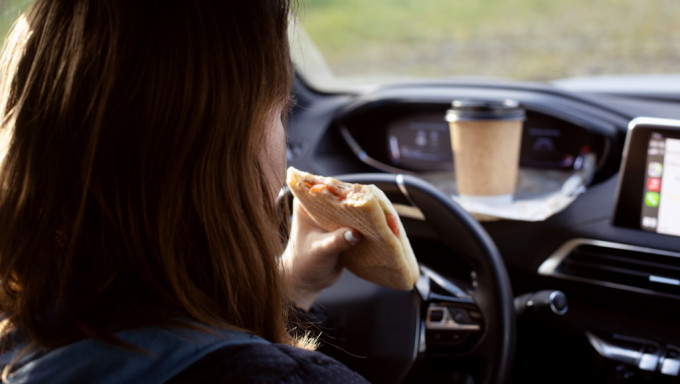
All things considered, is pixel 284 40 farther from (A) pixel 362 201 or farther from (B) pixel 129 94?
(A) pixel 362 201

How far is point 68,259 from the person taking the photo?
0.71m

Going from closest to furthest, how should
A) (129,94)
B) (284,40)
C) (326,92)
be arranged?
(129,94) < (284,40) < (326,92)

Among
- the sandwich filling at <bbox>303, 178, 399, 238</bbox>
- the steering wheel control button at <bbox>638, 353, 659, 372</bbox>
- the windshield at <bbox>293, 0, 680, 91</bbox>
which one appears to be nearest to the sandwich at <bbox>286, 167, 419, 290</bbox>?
the sandwich filling at <bbox>303, 178, 399, 238</bbox>

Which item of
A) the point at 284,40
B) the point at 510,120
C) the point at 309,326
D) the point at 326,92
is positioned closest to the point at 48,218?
the point at 284,40

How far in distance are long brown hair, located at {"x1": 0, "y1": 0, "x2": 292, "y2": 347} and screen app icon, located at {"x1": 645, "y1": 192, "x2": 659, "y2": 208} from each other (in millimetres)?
1363

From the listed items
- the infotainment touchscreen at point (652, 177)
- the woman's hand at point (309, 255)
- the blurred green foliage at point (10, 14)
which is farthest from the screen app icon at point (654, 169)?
the blurred green foliage at point (10, 14)

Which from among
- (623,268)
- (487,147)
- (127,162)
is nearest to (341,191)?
(127,162)

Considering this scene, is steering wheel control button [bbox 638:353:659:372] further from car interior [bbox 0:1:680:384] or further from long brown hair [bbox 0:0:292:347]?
long brown hair [bbox 0:0:292:347]

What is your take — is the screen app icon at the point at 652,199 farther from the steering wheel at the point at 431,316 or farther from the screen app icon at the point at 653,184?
the steering wheel at the point at 431,316

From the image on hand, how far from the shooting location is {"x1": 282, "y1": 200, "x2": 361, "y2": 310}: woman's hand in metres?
1.33

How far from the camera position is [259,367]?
65 centimetres

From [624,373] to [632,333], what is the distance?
0.52ft

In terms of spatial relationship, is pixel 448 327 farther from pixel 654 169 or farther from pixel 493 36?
pixel 493 36

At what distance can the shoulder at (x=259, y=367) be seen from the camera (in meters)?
0.64
